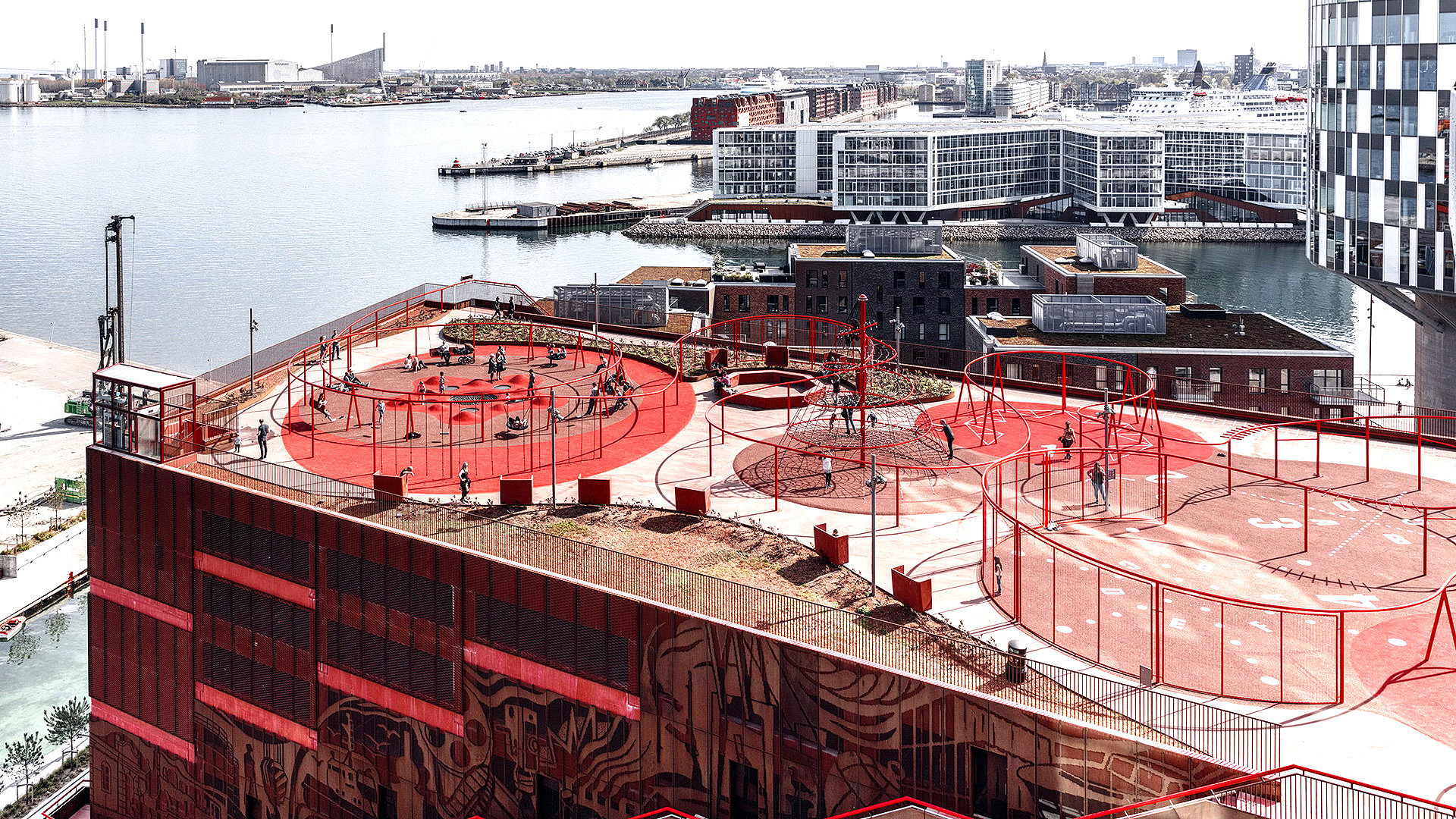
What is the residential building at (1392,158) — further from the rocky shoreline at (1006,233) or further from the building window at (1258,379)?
the rocky shoreline at (1006,233)

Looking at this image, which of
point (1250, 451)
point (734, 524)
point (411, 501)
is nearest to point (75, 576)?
point (411, 501)

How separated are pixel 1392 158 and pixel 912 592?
35.4 meters

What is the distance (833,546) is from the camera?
88.6 feet

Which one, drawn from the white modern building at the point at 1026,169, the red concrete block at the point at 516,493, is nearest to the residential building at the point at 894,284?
the red concrete block at the point at 516,493

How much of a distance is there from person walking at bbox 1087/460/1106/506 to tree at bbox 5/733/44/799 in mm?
28393

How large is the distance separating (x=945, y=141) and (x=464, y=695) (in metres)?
149

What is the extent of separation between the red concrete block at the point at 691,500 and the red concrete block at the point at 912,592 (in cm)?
603

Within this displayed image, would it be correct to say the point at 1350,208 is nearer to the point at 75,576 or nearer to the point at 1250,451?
the point at 1250,451

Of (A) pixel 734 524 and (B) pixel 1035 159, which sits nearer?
(A) pixel 734 524

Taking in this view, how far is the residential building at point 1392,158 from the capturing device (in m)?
49.3

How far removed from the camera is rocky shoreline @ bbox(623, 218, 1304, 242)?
542ft

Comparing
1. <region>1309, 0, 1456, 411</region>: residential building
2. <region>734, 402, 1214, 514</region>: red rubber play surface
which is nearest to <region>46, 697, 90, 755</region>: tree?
<region>734, 402, 1214, 514</region>: red rubber play surface

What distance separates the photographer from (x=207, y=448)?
31.6m

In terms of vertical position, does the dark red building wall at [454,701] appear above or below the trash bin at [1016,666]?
below
